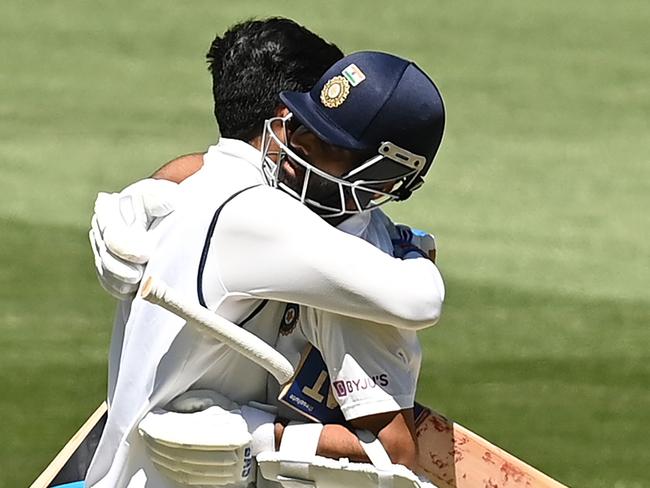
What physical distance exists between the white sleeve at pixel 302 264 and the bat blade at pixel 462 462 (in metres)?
0.58

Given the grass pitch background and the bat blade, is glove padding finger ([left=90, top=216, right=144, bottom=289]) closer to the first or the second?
the bat blade

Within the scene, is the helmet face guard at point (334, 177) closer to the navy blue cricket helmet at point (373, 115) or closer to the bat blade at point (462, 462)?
the navy blue cricket helmet at point (373, 115)

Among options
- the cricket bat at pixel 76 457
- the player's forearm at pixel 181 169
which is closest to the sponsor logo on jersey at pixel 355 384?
the player's forearm at pixel 181 169

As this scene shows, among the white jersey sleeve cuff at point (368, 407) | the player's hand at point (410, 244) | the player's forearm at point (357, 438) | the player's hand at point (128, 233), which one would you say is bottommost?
the player's forearm at point (357, 438)

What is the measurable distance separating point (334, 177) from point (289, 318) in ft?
1.06

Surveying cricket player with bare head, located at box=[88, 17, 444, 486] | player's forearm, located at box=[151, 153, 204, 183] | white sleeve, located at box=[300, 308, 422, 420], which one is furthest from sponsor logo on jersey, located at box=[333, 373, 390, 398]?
player's forearm, located at box=[151, 153, 204, 183]

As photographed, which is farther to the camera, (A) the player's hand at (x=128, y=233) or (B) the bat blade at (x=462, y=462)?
(B) the bat blade at (x=462, y=462)

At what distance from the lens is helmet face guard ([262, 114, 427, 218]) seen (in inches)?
106

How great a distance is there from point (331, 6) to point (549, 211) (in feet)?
10.8

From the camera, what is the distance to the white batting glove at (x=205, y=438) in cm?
262

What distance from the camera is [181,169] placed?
10.6ft

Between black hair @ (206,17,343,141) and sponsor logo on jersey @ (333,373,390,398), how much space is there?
23.4 inches

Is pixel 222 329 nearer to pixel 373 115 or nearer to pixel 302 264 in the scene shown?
pixel 302 264

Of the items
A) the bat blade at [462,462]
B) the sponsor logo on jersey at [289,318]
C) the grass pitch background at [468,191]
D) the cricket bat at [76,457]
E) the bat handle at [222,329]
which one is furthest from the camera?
the grass pitch background at [468,191]
